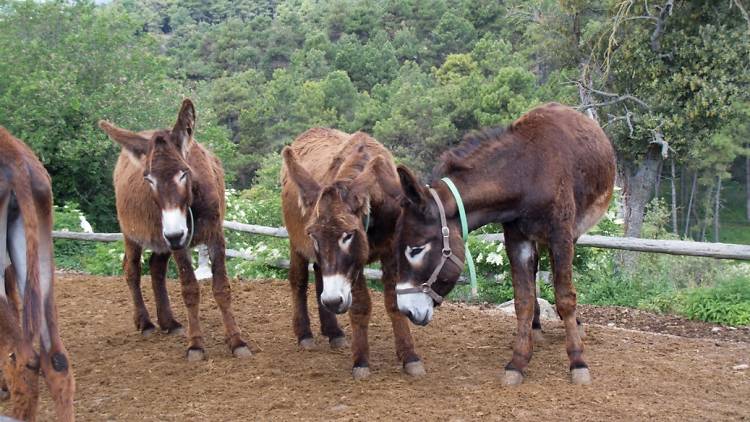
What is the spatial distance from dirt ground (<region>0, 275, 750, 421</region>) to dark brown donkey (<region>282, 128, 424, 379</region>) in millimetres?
253

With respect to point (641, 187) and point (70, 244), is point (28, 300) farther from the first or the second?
point (641, 187)

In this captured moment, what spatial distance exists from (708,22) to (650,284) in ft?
36.6

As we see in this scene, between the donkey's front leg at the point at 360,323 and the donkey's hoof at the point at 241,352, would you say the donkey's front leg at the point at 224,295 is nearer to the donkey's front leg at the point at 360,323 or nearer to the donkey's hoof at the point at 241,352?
the donkey's hoof at the point at 241,352

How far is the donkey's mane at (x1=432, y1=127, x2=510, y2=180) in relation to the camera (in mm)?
4805

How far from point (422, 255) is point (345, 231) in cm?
54

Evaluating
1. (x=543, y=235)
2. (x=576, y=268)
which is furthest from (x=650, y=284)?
(x=543, y=235)

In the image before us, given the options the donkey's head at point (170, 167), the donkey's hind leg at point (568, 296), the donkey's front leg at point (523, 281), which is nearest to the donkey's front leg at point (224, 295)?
the donkey's head at point (170, 167)

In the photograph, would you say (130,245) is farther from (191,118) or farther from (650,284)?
(650,284)

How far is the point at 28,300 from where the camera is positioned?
3.43 metres

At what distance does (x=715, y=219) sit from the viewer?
3659cm

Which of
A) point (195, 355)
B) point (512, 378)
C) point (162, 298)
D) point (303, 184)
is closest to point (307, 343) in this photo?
point (195, 355)

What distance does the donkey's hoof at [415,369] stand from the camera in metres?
4.99

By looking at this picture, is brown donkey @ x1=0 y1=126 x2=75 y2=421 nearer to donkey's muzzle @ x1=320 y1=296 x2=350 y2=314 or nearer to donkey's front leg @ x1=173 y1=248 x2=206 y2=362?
donkey's muzzle @ x1=320 y1=296 x2=350 y2=314

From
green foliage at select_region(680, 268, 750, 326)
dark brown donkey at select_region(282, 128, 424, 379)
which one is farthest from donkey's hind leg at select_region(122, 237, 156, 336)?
green foliage at select_region(680, 268, 750, 326)
